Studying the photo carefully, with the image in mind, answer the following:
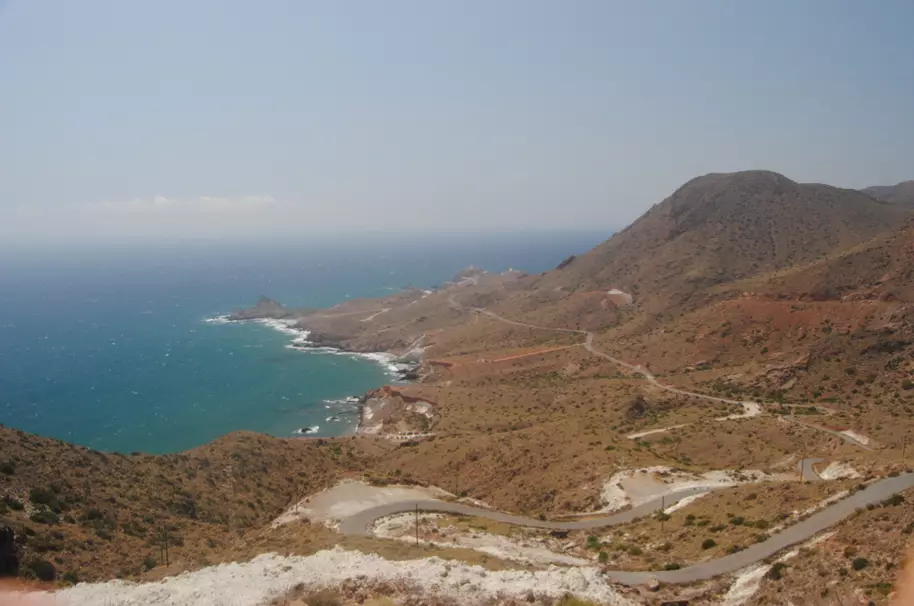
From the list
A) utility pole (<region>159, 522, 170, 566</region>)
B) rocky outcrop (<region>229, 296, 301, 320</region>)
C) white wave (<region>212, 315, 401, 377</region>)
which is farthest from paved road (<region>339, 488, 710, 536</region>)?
rocky outcrop (<region>229, 296, 301, 320</region>)

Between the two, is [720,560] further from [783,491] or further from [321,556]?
[321,556]

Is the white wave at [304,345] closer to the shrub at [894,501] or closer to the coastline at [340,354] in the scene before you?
the coastline at [340,354]

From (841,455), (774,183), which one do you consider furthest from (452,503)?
(774,183)

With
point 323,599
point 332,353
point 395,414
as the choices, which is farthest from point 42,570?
point 332,353

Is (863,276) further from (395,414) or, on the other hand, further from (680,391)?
(395,414)

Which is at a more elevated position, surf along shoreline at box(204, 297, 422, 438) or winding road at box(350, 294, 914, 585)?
winding road at box(350, 294, 914, 585)

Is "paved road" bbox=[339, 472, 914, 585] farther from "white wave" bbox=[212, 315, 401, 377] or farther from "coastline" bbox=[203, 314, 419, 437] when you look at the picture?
"white wave" bbox=[212, 315, 401, 377]

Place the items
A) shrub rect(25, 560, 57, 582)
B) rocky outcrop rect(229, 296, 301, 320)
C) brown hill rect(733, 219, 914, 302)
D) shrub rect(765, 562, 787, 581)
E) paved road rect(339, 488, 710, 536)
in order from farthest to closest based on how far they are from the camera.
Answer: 1. rocky outcrop rect(229, 296, 301, 320)
2. brown hill rect(733, 219, 914, 302)
3. paved road rect(339, 488, 710, 536)
4. shrub rect(25, 560, 57, 582)
5. shrub rect(765, 562, 787, 581)
